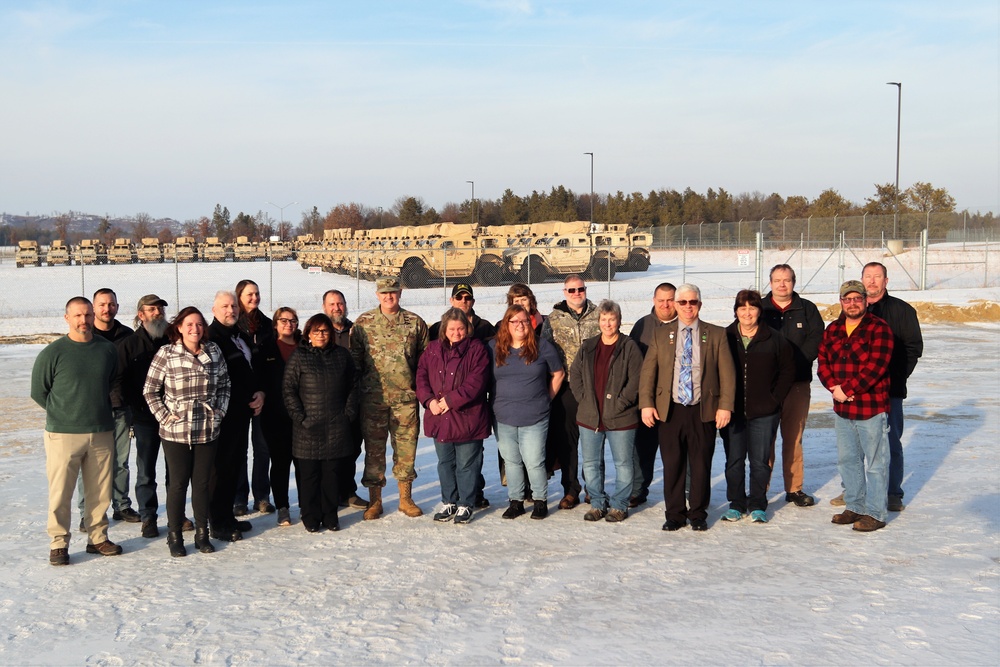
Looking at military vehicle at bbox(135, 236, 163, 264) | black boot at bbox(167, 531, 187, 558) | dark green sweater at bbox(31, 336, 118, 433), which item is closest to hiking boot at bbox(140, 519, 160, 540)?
black boot at bbox(167, 531, 187, 558)

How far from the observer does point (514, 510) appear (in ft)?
24.0

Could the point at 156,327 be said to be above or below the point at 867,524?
above

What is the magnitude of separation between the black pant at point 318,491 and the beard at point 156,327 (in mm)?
1360

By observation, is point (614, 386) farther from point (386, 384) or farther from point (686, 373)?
point (386, 384)

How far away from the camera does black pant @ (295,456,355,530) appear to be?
22.7ft

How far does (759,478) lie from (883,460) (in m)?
0.89

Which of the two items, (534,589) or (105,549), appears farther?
(105,549)

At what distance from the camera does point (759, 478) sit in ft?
23.2

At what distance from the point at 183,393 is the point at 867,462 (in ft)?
16.2

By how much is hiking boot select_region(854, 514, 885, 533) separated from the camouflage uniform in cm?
334

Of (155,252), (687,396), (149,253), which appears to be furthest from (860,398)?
(155,252)

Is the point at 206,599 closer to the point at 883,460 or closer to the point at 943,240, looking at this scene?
the point at 883,460

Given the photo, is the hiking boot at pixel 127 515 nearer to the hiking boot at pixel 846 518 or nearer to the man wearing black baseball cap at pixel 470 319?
the man wearing black baseball cap at pixel 470 319

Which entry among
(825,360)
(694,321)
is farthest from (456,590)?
(825,360)
